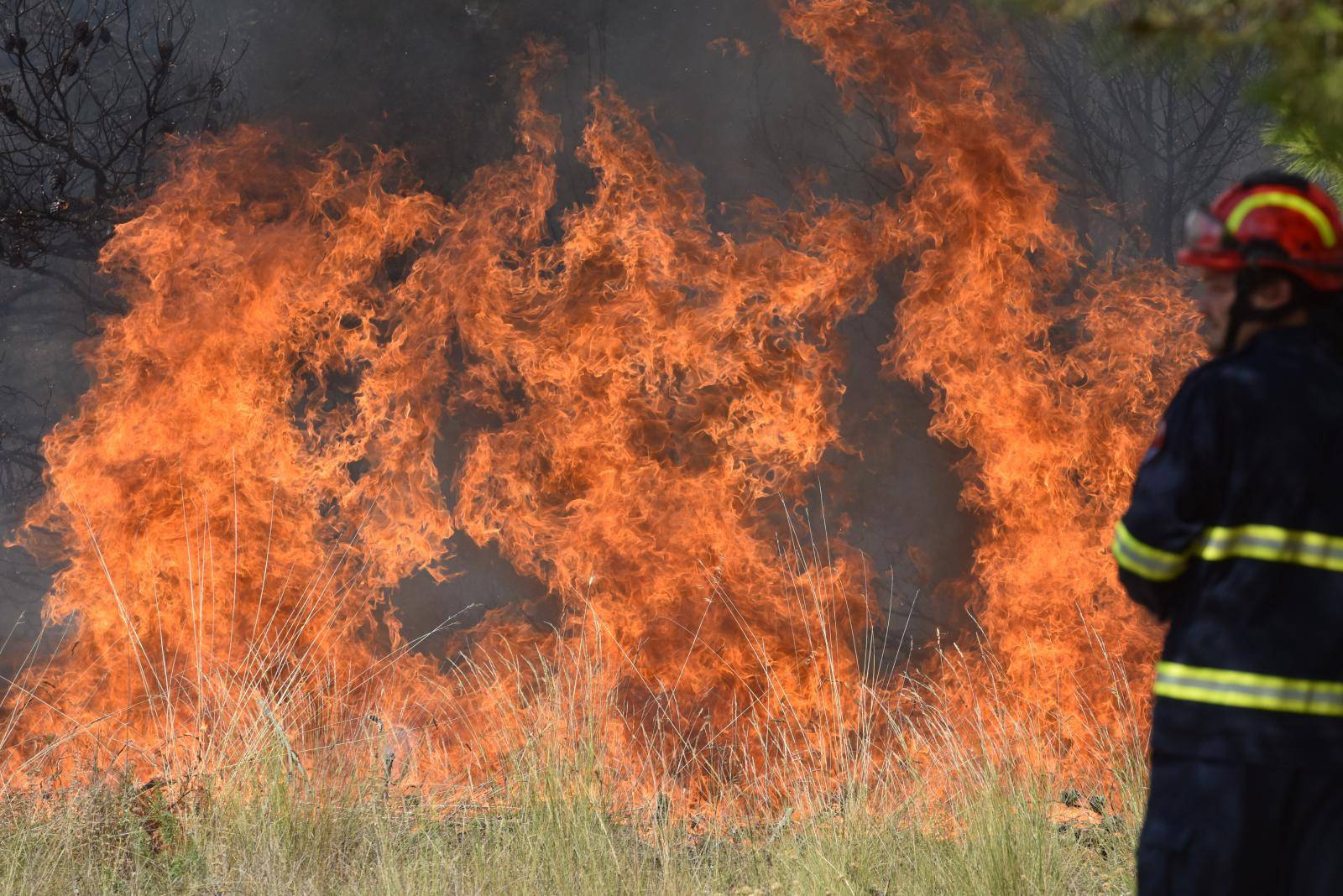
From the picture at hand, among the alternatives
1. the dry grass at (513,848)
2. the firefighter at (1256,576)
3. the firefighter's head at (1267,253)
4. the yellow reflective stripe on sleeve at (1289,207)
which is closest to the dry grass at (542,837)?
the dry grass at (513,848)

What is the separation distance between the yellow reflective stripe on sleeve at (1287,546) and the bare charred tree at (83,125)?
7.89m

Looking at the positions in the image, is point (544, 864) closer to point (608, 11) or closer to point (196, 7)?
point (608, 11)

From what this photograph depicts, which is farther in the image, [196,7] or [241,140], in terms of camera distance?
[196,7]

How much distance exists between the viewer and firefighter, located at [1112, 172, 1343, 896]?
1624mm

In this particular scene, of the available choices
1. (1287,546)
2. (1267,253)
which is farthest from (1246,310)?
(1287,546)

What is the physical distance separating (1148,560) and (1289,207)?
22.0 inches

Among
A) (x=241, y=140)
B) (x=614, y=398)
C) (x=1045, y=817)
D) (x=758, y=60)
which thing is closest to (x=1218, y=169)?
(x=758, y=60)

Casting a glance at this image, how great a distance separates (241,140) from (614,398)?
11.4 feet

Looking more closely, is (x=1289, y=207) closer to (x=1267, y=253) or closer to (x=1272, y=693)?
(x=1267, y=253)

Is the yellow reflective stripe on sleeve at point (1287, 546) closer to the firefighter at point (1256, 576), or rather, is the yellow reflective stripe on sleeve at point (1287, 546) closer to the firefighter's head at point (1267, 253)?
the firefighter at point (1256, 576)

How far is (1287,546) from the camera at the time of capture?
1.65m

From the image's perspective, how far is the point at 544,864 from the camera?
12.0 feet

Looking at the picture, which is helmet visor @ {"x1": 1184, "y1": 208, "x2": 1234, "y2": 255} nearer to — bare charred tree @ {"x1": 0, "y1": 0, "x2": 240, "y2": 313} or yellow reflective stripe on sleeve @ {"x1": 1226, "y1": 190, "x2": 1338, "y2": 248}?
yellow reflective stripe on sleeve @ {"x1": 1226, "y1": 190, "x2": 1338, "y2": 248}

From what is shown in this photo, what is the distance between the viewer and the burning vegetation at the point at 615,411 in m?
7.04
